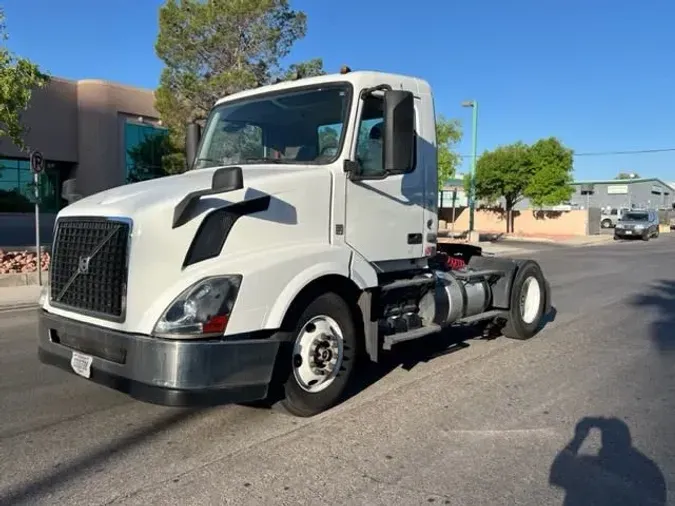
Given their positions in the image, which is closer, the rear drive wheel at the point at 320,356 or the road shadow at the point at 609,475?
the road shadow at the point at 609,475

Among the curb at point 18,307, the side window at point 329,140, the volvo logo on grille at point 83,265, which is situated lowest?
the curb at point 18,307

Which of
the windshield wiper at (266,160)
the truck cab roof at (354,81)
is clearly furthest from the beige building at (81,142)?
the windshield wiper at (266,160)

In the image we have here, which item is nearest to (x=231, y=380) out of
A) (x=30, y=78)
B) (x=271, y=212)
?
(x=271, y=212)

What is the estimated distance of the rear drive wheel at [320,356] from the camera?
464cm

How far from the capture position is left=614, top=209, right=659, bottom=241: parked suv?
125 feet

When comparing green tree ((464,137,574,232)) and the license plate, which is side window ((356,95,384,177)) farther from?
green tree ((464,137,574,232))

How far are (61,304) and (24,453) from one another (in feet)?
3.41

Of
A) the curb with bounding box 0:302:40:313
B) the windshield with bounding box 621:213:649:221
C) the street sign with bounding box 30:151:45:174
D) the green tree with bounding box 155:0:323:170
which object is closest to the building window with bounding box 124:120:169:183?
the green tree with bounding box 155:0:323:170

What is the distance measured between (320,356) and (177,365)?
1.25m

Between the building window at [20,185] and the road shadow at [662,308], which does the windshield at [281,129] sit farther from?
the building window at [20,185]

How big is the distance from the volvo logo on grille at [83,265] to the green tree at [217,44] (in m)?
14.4

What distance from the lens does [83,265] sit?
433 centimetres

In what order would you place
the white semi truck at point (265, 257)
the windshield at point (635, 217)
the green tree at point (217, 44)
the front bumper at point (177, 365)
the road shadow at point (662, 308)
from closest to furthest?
the front bumper at point (177, 365)
the white semi truck at point (265, 257)
the road shadow at point (662, 308)
the green tree at point (217, 44)
the windshield at point (635, 217)

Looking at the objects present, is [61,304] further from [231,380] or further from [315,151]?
[315,151]
